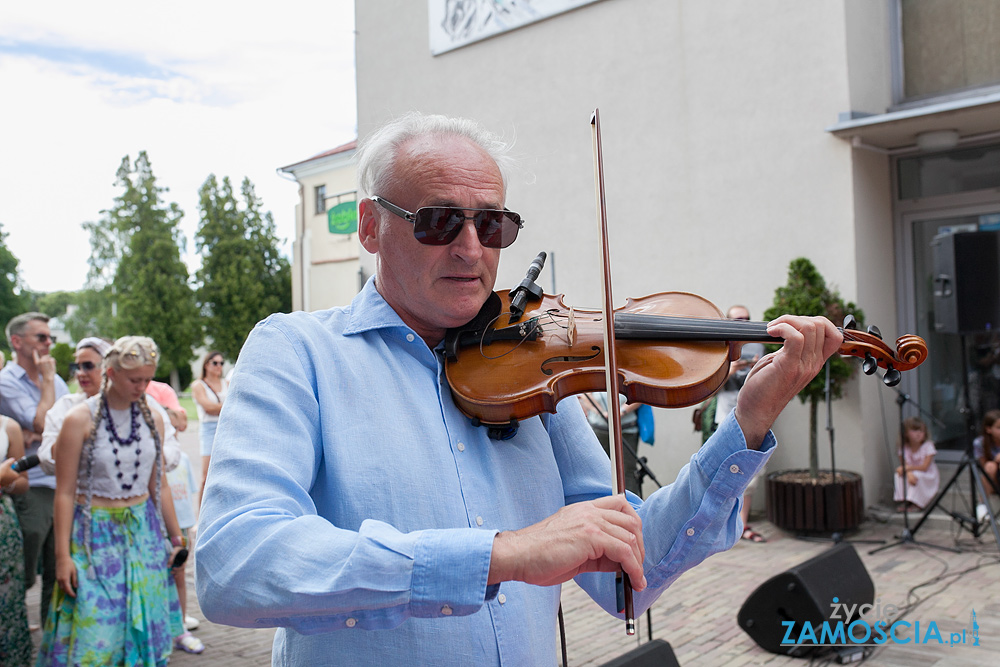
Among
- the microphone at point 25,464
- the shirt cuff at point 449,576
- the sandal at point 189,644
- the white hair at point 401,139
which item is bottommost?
the sandal at point 189,644

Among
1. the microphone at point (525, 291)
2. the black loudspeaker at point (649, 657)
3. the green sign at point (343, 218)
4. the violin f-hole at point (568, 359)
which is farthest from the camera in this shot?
the green sign at point (343, 218)

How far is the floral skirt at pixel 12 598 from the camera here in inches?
177

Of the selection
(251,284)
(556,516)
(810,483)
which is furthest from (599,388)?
(251,284)

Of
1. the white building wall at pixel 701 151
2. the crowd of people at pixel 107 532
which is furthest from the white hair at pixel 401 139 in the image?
the white building wall at pixel 701 151

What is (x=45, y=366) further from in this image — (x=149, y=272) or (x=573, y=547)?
(x=149, y=272)

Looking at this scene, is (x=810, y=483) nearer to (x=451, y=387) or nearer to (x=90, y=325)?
(x=451, y=387)

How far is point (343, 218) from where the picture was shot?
50.8 feet

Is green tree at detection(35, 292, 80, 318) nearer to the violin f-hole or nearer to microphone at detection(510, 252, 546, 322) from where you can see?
microphone at detection(510, 252, 546, 322)

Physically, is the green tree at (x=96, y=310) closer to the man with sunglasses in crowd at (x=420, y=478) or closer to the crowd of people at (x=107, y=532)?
the crowd of people at (x=107, y=532)

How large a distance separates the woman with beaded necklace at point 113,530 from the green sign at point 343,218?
34.9 ft

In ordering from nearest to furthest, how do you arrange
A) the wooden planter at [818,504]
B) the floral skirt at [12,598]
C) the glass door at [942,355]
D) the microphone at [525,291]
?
the microphone at [525,291] → the floral skirt at [12,598] → the wooden planter at [818,504] → the glass door at [942,355]

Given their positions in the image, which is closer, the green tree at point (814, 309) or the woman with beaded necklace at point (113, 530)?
the woman with beaded necklace at point (113, 530)

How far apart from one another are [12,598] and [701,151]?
293 inches

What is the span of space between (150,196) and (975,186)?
41.6 metres
